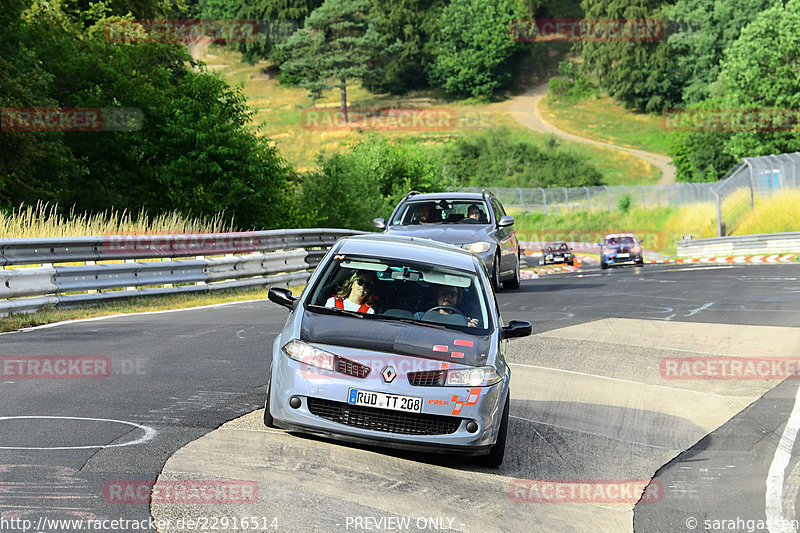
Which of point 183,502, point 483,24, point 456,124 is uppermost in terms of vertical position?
point 183,502

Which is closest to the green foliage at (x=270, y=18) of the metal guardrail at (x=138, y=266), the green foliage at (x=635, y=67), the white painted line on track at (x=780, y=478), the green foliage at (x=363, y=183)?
the green foliage at (x=635, y=67)

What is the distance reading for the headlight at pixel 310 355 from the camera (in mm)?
7148

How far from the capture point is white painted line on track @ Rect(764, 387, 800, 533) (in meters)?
6.30

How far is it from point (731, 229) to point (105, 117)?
106 feet

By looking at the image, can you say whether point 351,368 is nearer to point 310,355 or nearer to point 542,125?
point 310,355

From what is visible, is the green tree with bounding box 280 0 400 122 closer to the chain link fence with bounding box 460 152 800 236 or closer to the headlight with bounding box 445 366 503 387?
the chain link fence with bounding box 460 152 800 236

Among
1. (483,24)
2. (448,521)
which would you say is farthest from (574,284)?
(483,24)

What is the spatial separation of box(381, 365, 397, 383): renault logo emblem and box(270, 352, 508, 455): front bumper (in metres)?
0.03

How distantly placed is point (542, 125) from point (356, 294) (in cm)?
11311

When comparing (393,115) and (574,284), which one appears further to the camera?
(393,115)

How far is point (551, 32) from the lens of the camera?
146m

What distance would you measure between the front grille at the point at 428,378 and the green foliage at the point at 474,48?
12813cm

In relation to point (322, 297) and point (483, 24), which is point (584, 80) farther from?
point (322, 297)

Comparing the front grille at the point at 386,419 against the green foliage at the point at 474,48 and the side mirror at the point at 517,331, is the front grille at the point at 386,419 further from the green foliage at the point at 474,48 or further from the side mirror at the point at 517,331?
the green foliage at the point at 474,48
